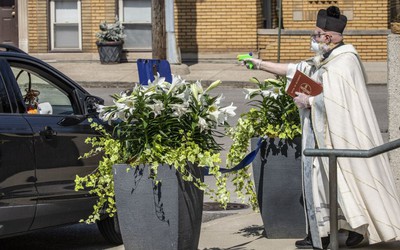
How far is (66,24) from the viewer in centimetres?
2862

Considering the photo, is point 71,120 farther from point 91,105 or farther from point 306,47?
point 306,47

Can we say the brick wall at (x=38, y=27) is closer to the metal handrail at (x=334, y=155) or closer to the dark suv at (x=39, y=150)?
the dark suv at (x=39, y=150)

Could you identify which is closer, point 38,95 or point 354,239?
point 354,239

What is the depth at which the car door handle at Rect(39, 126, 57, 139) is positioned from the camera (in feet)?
26.8

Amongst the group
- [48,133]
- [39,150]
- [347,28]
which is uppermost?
[347,28]

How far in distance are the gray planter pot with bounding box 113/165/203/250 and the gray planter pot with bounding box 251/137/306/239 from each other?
1.16 meters

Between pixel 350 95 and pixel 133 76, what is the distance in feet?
59.6

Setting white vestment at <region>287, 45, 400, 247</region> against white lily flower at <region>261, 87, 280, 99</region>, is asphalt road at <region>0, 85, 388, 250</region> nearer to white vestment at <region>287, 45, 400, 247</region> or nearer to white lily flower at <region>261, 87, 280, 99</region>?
white lily flower at <region>261, 87, 280, 99</region>

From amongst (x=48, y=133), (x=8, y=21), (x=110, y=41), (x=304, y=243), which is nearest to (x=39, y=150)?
(x=48, y=133)

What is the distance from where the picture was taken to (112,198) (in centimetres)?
770

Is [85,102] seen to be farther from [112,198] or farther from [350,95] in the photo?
[350,95]

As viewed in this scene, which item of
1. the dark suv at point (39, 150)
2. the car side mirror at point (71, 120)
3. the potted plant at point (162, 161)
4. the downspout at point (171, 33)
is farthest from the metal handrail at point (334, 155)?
the downspout at point (171, 33)

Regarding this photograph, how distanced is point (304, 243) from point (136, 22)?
20.5 metres

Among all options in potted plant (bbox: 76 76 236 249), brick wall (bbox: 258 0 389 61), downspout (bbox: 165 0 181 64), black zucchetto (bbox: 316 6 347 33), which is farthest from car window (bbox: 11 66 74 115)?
brick wall (bbox: 258 0 389 61)
